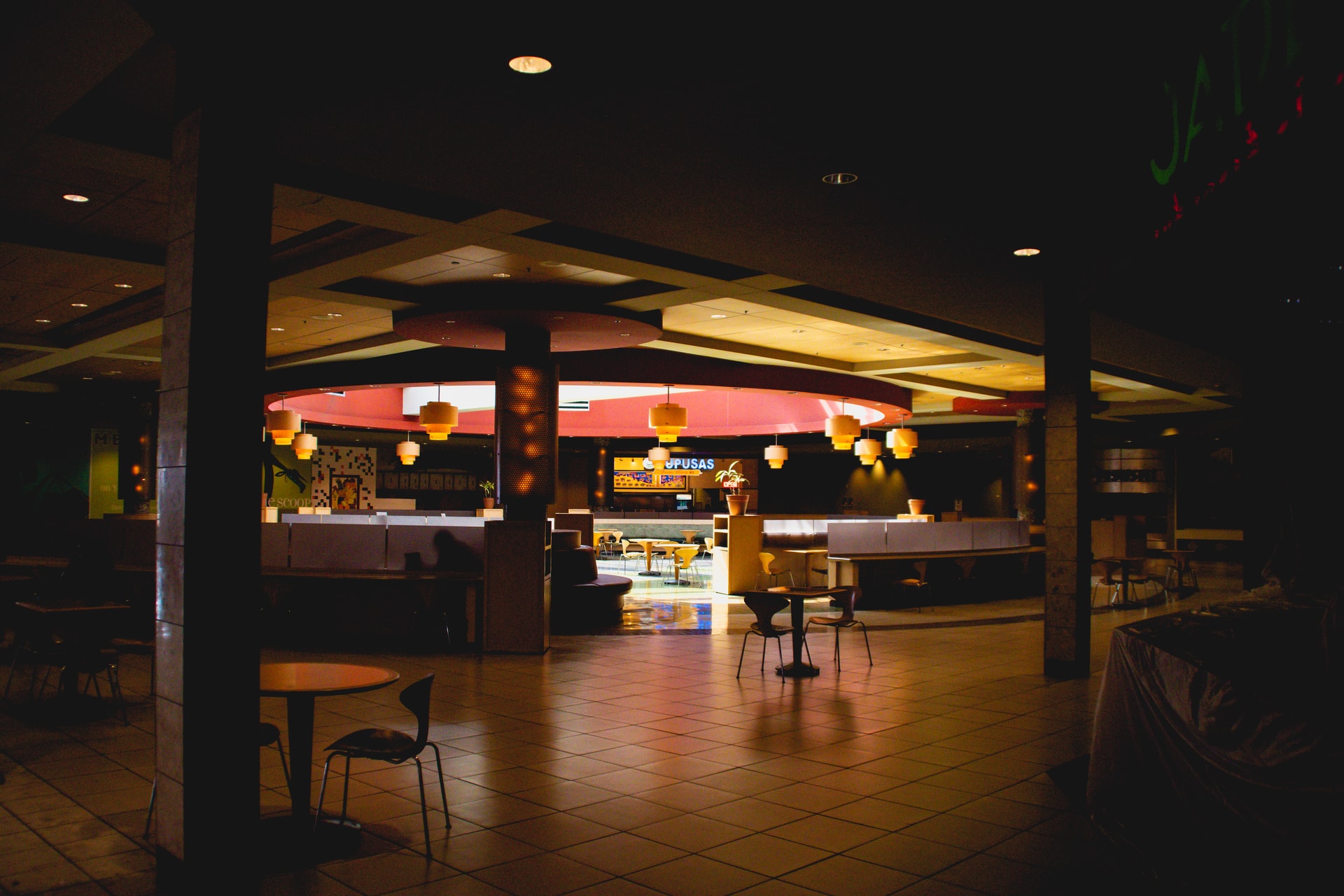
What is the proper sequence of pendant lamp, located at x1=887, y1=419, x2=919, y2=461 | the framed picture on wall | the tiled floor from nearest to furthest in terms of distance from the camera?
the tiled floor < pendant lamp, located at x1=887, y1=419, x2=919, y2=461 < the framed picture on wall

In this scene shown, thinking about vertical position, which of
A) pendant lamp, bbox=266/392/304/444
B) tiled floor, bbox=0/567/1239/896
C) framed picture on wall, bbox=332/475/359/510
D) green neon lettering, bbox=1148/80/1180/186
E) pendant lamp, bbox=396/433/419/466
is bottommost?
tiled floor, bbox=0/567/1239/896

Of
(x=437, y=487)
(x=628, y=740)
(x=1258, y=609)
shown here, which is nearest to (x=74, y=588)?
(x=628, y=740)

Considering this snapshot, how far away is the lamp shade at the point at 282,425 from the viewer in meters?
14.0

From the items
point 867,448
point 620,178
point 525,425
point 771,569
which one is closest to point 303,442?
point 525,425

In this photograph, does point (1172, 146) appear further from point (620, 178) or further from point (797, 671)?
point (797, 671)

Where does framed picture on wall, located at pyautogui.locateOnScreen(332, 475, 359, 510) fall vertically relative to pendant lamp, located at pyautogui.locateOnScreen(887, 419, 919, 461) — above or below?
below

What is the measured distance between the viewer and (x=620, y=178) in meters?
5.21

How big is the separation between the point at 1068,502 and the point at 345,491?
20.0m

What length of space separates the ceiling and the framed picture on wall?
13.9m

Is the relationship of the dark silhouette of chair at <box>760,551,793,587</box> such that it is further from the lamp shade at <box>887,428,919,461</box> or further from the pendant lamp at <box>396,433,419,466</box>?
the pendant lamp at <box>396,433,419,466</box>

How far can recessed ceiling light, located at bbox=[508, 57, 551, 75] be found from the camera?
151 inches

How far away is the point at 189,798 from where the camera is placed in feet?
10.9

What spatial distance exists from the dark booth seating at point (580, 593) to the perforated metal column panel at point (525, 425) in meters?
1.60

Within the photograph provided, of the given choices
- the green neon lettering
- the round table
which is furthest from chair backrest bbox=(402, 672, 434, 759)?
the green neon lettering
